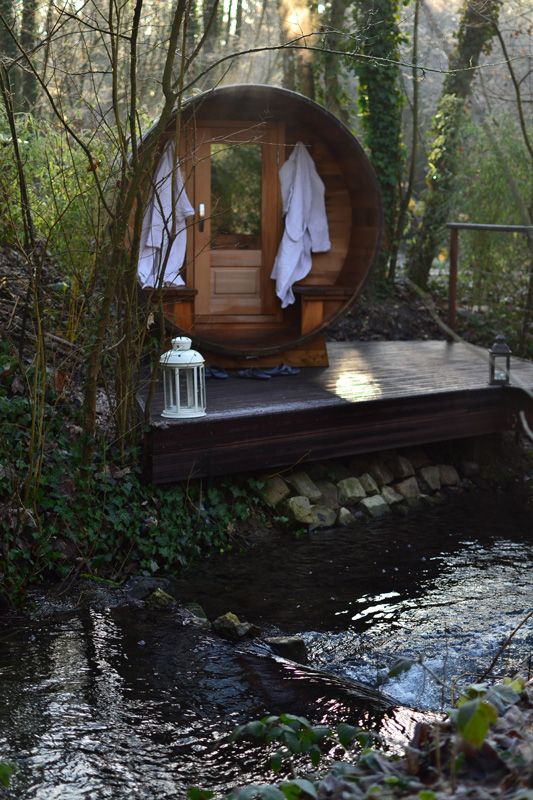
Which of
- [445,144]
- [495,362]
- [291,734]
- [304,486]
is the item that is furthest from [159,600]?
[445,144]

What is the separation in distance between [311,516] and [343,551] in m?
0.47

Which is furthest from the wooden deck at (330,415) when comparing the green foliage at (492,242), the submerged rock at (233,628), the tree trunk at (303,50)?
the tree trunk at (303,50)

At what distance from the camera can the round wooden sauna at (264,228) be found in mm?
6660

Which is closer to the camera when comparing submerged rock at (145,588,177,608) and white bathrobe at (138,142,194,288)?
submerged rock at (145,588,177,608)

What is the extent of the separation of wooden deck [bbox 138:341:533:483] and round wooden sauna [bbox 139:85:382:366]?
470mm

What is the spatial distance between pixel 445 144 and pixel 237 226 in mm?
4363

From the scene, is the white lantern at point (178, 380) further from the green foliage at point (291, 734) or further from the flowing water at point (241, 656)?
the green foliage at point (291, 734)

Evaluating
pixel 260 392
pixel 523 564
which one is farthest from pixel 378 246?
pixel 523 564

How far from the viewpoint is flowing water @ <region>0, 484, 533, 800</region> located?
8.80 feet

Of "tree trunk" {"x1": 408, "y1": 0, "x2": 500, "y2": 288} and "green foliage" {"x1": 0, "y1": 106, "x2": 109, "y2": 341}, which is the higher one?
"tree trunk" {"x1": 408, "y1": 0, "x2": 500, "y2": 288}

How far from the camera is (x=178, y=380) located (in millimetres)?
4906

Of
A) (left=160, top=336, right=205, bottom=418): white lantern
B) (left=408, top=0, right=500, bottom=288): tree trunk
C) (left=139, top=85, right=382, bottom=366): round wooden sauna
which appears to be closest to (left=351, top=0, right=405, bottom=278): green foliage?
(left=408, top=0, right=500, bottom=288): tree trunk

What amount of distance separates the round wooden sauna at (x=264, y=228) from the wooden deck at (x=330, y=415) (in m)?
0.47

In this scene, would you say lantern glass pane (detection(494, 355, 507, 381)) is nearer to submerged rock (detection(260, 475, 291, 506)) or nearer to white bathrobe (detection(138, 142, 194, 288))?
submerged rock (detection(260, 475, 291, 506))
